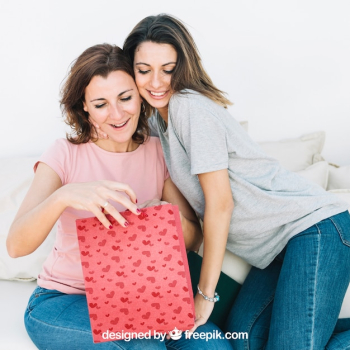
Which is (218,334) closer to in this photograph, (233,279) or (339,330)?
(233,279)

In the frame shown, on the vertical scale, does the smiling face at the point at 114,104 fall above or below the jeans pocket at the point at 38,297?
above

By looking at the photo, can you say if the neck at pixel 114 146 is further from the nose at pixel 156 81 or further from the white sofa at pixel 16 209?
the white sofa at pixel 16 209

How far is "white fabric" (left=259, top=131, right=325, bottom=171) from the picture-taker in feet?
5.76

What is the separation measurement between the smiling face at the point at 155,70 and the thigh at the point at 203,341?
68 cm

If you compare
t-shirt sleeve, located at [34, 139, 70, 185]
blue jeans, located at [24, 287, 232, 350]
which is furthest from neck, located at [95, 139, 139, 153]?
blue jeans, located at [24, 287, 232, 350]

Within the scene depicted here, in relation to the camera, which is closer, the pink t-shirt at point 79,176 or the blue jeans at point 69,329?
the blue jeans at point 69,329

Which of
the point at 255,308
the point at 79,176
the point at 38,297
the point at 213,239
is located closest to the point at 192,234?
the point at 213,239

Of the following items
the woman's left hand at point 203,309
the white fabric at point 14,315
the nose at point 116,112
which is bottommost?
→ the white fabric at point 14,315

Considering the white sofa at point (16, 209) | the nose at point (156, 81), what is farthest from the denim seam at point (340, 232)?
the nose at point (156, 81)

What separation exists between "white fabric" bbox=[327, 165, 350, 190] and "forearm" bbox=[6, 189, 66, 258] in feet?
3.90

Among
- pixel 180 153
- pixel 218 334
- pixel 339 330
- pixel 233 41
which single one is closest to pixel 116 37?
pixel 233 41

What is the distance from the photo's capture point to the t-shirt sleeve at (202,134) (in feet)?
3.58

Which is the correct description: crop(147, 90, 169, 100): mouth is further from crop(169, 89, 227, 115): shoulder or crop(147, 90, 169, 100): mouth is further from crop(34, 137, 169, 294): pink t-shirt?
crop(34, 137, 169, 294): pink t-shirt

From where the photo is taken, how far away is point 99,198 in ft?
2.99
